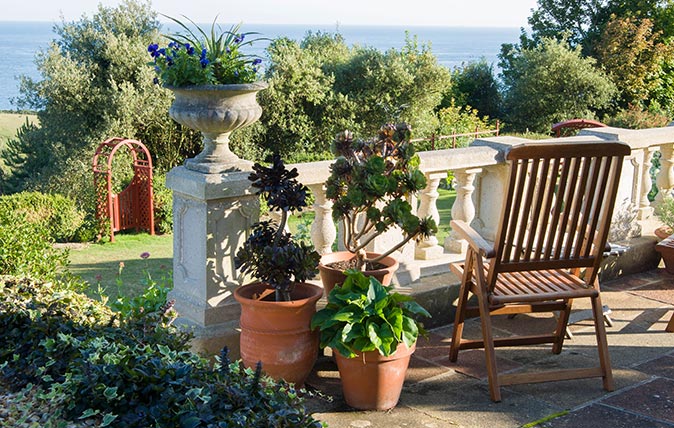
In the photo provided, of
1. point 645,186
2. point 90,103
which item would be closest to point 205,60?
point 645,186

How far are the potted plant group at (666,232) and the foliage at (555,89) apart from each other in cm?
1865

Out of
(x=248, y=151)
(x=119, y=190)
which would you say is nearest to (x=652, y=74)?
(x=248, y=151)

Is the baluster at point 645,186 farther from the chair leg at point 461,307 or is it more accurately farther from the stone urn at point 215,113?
the stone urn at point 215,113

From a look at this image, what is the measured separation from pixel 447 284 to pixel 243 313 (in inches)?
59.6

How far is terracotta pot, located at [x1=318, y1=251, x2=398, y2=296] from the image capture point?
392cm

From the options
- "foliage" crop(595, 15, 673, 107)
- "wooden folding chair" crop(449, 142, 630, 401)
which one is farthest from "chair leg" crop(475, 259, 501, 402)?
"foliage" crop(595, 15, 673, 107)

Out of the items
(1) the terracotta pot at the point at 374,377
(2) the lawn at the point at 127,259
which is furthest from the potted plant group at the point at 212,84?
(2) the lawn at the point at 127,259

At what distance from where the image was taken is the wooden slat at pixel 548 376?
12.4ft

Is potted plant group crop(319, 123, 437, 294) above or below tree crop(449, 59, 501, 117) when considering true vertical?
above

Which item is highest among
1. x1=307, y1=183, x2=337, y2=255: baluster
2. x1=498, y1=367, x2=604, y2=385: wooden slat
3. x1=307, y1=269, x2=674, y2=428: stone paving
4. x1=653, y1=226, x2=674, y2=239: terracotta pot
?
x1=307, y1=183, x2=337, y2=255: baluster

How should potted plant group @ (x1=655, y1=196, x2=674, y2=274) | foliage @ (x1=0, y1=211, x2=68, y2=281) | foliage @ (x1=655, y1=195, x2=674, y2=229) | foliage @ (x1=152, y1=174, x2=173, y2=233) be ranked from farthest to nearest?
1. foliage @ (x1=152, y1=174, x2=173, y2=233)
2. foliage @ (x1=655, y1=195, x2=674, y2=229)
3. potted plant group @ (x1=655, y1=196, x2=674, y2=274)
4. foliage @ (x1=0, y1=211, x2=68, y2=281)

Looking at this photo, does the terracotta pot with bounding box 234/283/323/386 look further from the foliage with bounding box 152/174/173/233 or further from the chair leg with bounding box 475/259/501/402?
the foliage with bounding box 152/174/173/233

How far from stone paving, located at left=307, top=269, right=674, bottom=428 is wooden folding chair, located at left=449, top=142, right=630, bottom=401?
11 cm

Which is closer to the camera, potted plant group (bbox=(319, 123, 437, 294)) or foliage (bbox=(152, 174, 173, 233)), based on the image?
potted plant group (bbox=(319, 123, 437, 294))
